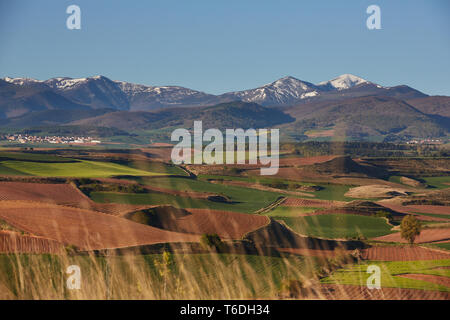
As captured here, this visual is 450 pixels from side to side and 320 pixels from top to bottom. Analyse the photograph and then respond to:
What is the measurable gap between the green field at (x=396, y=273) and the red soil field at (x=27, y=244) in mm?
17830

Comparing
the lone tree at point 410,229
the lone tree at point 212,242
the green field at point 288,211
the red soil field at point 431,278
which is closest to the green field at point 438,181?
the green field at point 288,211

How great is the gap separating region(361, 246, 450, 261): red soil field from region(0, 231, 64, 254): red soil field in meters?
26.5

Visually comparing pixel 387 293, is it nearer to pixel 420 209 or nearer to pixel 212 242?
pixel 212 242

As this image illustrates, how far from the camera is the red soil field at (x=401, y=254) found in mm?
41575

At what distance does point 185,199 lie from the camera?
72500 mm

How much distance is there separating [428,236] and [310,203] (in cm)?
2647

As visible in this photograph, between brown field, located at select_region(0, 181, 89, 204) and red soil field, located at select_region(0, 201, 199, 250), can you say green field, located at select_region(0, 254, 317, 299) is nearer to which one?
red soil field, located at select_region(0, 201, 199, 250)

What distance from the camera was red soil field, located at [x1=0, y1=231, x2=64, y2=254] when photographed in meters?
29.9

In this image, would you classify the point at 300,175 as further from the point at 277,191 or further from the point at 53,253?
the point at 53,253

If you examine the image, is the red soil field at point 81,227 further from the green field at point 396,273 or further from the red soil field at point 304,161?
the red soil field at point 304,161

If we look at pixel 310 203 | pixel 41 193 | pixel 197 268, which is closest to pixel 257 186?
pixel 310 203

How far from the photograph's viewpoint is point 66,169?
98.1 metres

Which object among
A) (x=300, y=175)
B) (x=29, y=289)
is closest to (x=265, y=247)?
(x=29, y=289)

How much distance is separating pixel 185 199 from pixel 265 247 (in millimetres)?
30894
